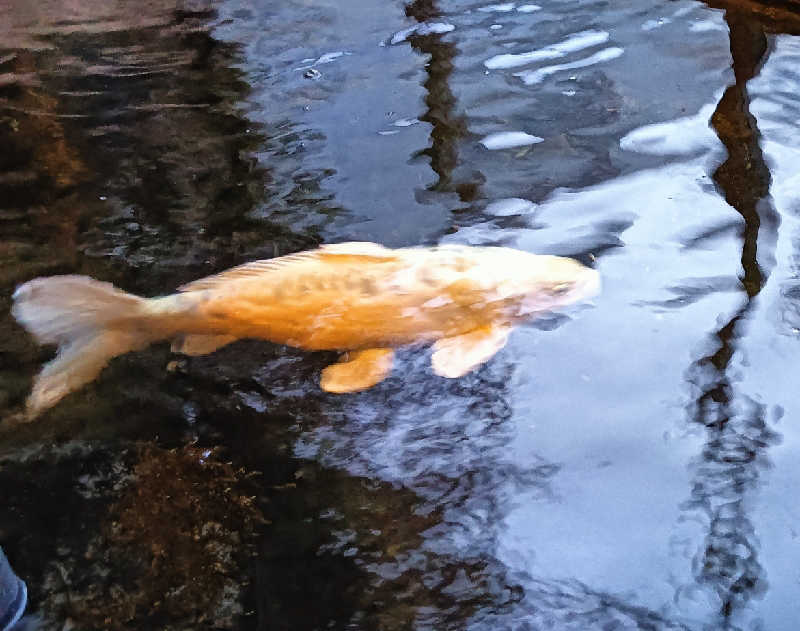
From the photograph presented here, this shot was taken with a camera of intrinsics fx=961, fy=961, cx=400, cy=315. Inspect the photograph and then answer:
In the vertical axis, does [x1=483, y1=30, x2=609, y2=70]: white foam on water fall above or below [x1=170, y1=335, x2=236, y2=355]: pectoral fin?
above

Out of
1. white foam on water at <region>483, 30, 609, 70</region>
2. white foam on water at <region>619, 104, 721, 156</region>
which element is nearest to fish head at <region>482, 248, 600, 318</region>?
white foam on water at <region>619, 104, 721, 156</region>

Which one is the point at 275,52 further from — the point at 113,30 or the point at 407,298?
the point at 407,298

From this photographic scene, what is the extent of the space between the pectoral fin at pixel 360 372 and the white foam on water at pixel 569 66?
10.5 feet

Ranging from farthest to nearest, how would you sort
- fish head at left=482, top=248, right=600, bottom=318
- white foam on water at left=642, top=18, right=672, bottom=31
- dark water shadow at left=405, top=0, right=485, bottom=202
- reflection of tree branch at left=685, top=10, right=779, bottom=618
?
1. white foam on water at left=642, top=18, right=672, bottom=31
2. dark water shadow at left=405, top=0, right=485, bottom=202
3. fish head at left=482, top=248, right=600, bottom=318
4. reflection of tree branch at left=685, top=10, right=779, bottom=618

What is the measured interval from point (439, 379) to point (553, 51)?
3.73m

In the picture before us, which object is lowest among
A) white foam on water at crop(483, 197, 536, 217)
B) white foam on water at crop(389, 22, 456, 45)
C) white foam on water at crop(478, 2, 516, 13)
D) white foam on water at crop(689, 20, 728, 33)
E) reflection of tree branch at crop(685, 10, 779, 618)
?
reflection of tree branch at crop(685, 10, 779, 618)

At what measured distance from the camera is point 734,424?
3.50 m

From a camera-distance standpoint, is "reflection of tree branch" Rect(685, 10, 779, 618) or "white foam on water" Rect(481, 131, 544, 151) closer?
"reflection of tree branch" Rect(685, 10, 779, 618)

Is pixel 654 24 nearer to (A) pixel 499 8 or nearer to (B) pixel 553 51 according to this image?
(B) pixel 553 51

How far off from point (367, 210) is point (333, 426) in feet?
5.53

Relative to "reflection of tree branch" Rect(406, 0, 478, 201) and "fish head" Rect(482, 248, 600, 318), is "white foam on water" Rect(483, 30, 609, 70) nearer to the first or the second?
"reflection of tree branch" Rect(406, 0, 478, 201)

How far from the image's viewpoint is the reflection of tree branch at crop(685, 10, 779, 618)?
2.96m

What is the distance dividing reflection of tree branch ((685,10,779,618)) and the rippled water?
1cm

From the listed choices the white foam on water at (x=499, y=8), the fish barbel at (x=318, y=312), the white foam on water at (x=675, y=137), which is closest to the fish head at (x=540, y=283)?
the fish barbel at (x=318, y=312)
